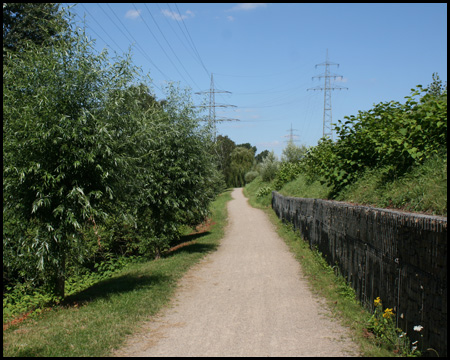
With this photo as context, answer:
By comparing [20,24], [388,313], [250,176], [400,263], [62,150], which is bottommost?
[388,313]

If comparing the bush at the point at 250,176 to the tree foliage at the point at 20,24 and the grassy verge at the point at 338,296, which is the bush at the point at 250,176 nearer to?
the tree foliage at the point at 20,24

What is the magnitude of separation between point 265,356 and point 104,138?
465 centimetres

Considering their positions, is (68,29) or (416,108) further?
(416,108)

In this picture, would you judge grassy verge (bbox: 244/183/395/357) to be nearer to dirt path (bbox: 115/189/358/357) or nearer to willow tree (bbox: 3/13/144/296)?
dirt path (bbox: 115/189/358/357)

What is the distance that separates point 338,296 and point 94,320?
14.2 ft

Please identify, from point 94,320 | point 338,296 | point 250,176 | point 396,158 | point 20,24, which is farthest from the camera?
point 250,176

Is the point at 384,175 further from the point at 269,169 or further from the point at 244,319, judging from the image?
the point at 269,169

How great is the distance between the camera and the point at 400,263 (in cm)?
517

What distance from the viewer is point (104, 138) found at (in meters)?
7.54

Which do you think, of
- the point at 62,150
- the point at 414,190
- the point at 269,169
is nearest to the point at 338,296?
the point at 414,190

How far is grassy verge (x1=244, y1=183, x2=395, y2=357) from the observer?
5.25 meters

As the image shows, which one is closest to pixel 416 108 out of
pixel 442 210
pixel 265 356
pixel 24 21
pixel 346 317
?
pixel 442 210

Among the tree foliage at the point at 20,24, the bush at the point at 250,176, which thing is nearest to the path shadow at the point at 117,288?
the tree foliage at the point at 20,24

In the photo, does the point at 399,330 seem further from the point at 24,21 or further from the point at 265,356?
the point at 24,21
